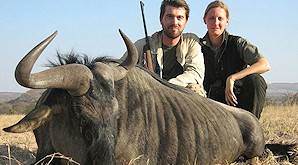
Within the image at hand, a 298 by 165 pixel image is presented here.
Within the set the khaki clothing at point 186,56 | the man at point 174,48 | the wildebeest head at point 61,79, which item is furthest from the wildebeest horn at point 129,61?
the man at point 174,48

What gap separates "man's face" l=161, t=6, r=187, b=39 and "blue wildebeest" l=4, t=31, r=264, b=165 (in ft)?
3.65

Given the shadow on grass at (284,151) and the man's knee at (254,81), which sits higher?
the man's knee at (254,81)

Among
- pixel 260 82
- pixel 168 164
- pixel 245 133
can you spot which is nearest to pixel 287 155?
pixel 245 133

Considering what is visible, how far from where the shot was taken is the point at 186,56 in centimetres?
546

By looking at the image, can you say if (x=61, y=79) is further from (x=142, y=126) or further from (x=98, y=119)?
(x=142, y=126)

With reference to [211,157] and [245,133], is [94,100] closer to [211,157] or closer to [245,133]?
[211,157]

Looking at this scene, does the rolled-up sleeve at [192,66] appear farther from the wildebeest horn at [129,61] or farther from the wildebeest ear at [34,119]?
the wildebeest ear at [34,119]

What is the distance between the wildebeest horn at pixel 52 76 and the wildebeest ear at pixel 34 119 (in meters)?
0.21

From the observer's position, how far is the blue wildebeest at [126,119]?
3.14m

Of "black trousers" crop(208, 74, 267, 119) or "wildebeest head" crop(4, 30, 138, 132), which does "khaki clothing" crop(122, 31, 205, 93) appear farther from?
"wildebeest head" crop(4, 30, 138, 132)

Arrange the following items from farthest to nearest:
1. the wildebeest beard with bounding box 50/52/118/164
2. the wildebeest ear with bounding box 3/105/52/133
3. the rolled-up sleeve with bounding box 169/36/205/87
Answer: the rolled-up sleeve with bounding box 169/36/205/87
the wildebeest ear with bounding box 3/105/52/133
the wildebeest beard with bounding box 50/52/118/164

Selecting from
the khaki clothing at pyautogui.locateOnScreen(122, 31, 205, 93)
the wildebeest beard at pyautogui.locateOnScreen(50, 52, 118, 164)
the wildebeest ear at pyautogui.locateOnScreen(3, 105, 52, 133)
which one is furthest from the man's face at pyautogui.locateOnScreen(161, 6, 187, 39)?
the wildebeest ear at pyautogui.locateOnScreen(3, 105, 52, 133)

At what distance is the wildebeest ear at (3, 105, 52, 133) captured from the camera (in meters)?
3.19

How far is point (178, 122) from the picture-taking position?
4.05m
